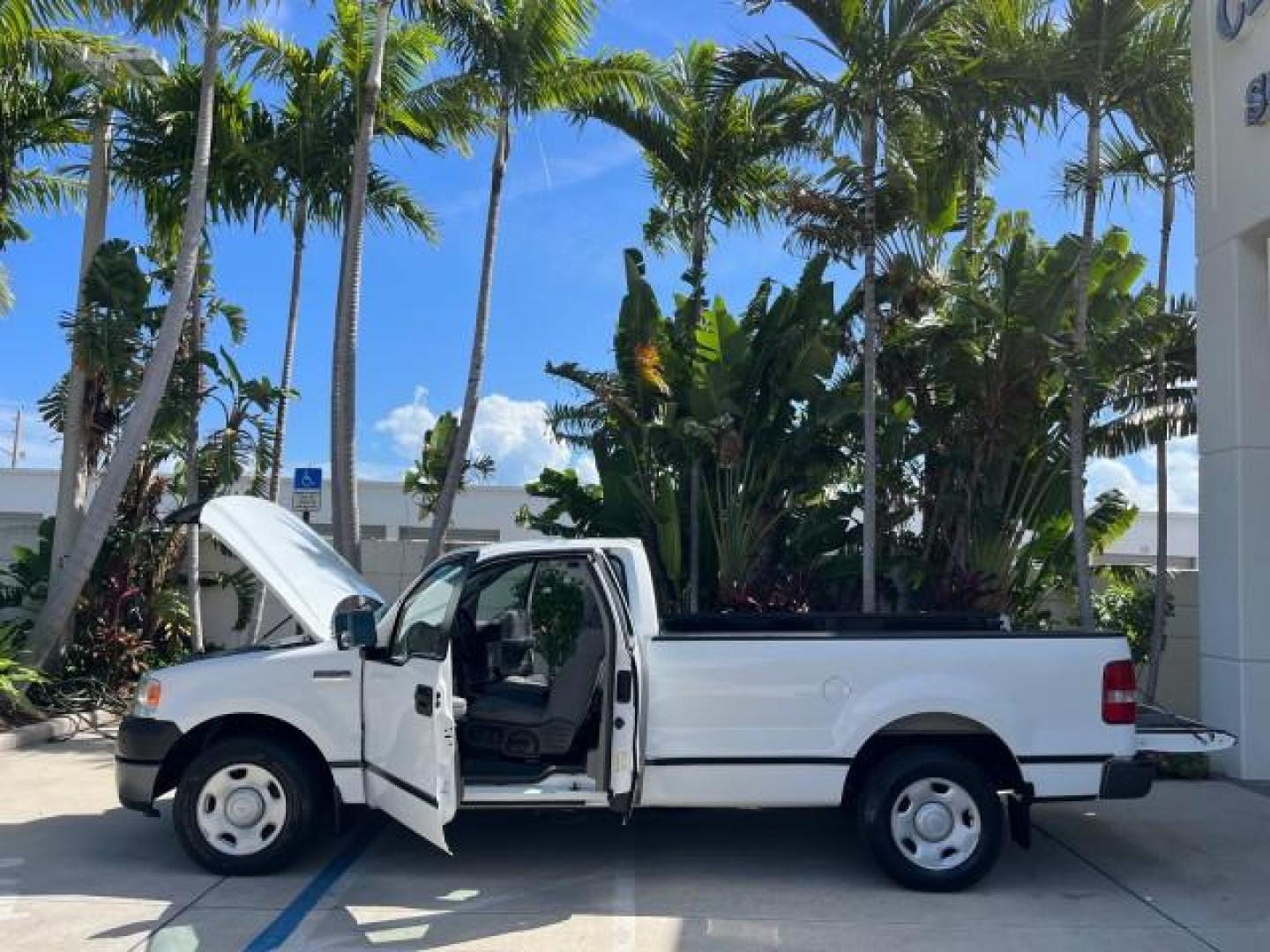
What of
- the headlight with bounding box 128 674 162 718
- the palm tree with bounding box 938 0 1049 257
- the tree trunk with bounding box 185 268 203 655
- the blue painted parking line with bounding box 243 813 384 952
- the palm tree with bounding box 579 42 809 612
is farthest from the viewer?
the palm tree with bounding box 579 42 809 612

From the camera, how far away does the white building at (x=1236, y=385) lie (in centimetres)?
920

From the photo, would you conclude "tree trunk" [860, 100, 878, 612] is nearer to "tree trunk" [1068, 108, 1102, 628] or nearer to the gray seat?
"tree trunk" [1068, 108, 1102, 628]

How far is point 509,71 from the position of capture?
13.8 metres

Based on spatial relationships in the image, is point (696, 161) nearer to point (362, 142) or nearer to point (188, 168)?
point (362, 142)

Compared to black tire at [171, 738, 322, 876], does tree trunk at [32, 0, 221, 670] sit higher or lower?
higher

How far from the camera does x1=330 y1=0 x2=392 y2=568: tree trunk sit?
13.2 meters

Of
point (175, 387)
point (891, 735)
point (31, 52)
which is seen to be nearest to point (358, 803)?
point (891, 735)

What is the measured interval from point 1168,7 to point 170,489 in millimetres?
12426

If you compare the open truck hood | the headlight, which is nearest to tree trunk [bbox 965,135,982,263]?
the open truck hood

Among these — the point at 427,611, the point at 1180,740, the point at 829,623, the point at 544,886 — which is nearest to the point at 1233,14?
the point at 829,623

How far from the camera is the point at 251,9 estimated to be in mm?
12039

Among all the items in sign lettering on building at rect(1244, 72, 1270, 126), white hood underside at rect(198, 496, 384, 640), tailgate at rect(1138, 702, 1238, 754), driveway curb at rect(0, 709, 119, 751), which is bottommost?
driveway curb at rect(0, 709, 119, 751)

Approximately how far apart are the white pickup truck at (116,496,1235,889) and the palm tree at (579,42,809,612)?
286 inches

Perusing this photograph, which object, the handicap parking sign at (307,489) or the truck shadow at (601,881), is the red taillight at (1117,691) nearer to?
the truck shadow at (601,881)
